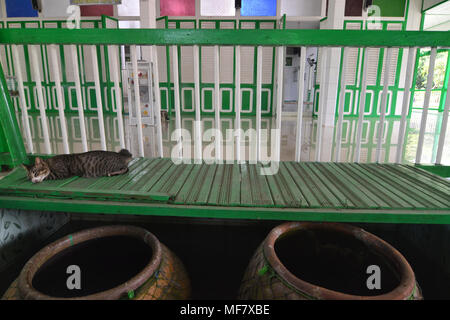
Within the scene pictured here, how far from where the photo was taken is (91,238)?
3.69ft

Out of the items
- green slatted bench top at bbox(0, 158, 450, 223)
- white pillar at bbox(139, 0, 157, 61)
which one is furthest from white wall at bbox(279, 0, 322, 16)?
green slatted bench top at bbox(0, 158, 450, 223)

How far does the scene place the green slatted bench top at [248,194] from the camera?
1.05 metres

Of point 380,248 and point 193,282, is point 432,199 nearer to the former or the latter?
point 380,248

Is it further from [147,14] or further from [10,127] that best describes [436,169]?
[147,14]

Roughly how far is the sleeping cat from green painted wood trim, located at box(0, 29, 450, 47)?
2.15 feet

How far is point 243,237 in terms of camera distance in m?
1.64

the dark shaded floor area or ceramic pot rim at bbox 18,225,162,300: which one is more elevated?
ceramic pot rim at bbox 18,225,162,300

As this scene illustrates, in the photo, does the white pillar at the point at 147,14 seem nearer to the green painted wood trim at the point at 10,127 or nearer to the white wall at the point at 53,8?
the white wall at the point at 53,8

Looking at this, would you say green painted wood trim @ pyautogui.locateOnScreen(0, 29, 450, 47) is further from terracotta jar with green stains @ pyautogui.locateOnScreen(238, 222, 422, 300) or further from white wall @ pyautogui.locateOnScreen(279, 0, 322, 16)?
white wall @ pyautogui.locateOnScreen(279, 0, 322, 16)

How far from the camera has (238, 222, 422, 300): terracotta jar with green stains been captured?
861 millimetres

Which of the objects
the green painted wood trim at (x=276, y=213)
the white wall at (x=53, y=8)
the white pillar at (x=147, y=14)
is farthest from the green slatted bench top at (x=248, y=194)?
the white wall at (x=53, y=8)

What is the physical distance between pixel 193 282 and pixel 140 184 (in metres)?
0.55

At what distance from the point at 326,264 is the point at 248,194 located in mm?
447
